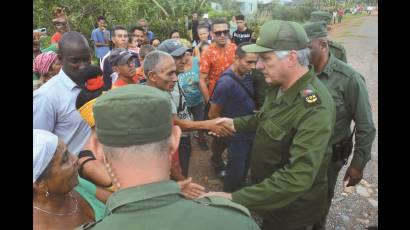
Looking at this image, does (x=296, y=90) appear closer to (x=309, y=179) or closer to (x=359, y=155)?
(x=309, y=179)

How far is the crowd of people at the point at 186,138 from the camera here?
3.92 ft

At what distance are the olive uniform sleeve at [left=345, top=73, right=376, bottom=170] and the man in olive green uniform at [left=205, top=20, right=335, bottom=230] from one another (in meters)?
0.74

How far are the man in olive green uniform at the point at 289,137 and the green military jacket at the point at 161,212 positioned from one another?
87 cm

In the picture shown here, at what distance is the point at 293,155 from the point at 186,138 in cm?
162

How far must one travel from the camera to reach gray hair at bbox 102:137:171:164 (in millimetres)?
1212

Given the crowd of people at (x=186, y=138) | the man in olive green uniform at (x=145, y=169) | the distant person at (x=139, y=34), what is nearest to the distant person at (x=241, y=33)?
the distant person at (x=139, y=34)

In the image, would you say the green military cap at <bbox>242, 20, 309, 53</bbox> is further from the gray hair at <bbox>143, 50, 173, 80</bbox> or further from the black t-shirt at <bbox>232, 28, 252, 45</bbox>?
the black t-shirt at <bbox>232, 28, 252, 45</bbox>

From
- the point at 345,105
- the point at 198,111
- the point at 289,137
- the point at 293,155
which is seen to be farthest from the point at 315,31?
the point at 198,111

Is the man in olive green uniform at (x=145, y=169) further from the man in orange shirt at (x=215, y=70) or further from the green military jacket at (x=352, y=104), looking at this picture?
the man in orange shirt at (x=215, y=70)

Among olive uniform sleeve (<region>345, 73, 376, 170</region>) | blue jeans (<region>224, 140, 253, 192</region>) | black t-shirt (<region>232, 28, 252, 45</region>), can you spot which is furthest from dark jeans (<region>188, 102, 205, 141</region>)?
black t-shirt (<region>232, 28, 252, 45</region>)

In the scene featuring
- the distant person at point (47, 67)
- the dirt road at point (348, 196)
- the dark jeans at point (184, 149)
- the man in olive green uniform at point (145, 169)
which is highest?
the distant person at point (47, 67)

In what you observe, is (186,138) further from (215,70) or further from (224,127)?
(215,70)
